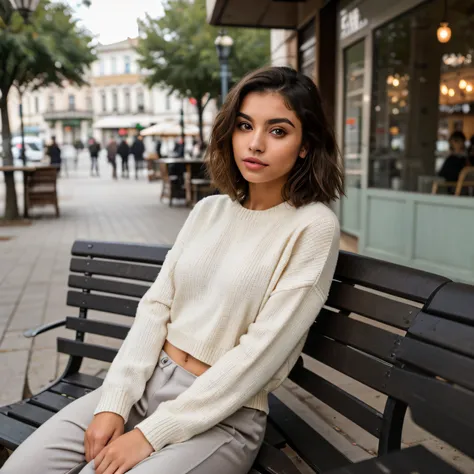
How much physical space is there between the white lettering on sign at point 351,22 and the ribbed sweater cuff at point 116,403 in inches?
235

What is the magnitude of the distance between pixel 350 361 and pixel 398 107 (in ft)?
18.8

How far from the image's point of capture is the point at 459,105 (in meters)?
7.53

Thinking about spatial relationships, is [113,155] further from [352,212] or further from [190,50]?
[352,212]

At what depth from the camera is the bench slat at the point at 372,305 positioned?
1531mm

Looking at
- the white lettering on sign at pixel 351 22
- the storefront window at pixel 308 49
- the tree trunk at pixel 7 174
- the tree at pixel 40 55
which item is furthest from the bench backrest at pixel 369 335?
the tree trunk at pixel 7 174

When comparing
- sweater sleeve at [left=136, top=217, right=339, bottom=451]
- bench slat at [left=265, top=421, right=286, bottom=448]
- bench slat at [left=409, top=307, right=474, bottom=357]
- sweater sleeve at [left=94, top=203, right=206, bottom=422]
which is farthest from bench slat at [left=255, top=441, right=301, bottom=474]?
bench slat at [left=409, top=307, right=474, bottom=357]

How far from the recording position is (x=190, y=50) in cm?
1886

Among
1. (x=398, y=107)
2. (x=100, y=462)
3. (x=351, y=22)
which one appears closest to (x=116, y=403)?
(x=100, y=462)

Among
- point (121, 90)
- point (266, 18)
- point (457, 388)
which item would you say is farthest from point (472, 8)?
point (121, 90)

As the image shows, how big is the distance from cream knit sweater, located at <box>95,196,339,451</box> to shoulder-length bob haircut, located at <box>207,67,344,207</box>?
8 centimetres

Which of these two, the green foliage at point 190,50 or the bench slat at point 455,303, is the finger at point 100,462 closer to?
the bench slat at point 455,303

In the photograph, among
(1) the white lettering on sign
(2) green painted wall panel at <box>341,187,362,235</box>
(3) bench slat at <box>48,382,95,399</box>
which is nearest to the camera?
(3) bench slat at <box>48,382,95,399</box>

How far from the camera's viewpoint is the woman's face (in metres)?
1.69

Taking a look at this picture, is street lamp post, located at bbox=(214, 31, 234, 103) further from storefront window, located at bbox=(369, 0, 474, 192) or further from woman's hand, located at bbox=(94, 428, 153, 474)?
woman's hand, located at bbox=(94, 428, 153, 474)
